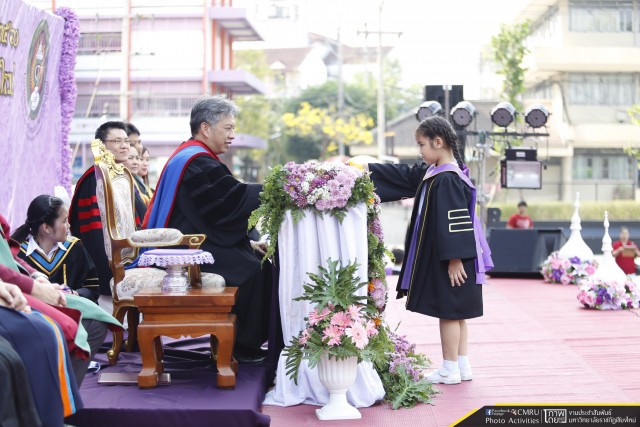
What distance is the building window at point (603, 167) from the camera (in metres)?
30.5

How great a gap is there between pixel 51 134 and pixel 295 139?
3457 cm

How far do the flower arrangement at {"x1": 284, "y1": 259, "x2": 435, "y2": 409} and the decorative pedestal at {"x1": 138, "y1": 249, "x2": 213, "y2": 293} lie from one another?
609 mm

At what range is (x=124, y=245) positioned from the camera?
18.7ft

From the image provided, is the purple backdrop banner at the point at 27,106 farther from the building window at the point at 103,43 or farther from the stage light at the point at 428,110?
the building window at the point at 103,43

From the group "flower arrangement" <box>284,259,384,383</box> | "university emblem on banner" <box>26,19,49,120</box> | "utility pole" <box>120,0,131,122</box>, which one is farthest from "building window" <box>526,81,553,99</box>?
"flower arrangement" <box>284,259,384,383</box>

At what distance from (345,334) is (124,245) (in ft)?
5.07

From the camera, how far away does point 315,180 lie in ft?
17.1

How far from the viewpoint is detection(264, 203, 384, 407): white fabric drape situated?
529 centimetres

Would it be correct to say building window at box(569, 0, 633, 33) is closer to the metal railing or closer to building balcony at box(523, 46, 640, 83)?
building balcony at box(523, 46, 640, 83)

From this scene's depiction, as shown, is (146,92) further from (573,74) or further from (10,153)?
(10,153)

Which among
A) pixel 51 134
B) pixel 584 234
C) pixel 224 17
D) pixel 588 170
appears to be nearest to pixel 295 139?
pixel 224 17

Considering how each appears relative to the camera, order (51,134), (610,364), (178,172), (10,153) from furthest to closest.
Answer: (51,134) < (10,153) < (610,364) < (178,172)

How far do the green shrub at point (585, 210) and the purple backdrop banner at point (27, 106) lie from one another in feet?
61.7

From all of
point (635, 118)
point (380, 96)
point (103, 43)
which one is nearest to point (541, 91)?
point (380, 96)
